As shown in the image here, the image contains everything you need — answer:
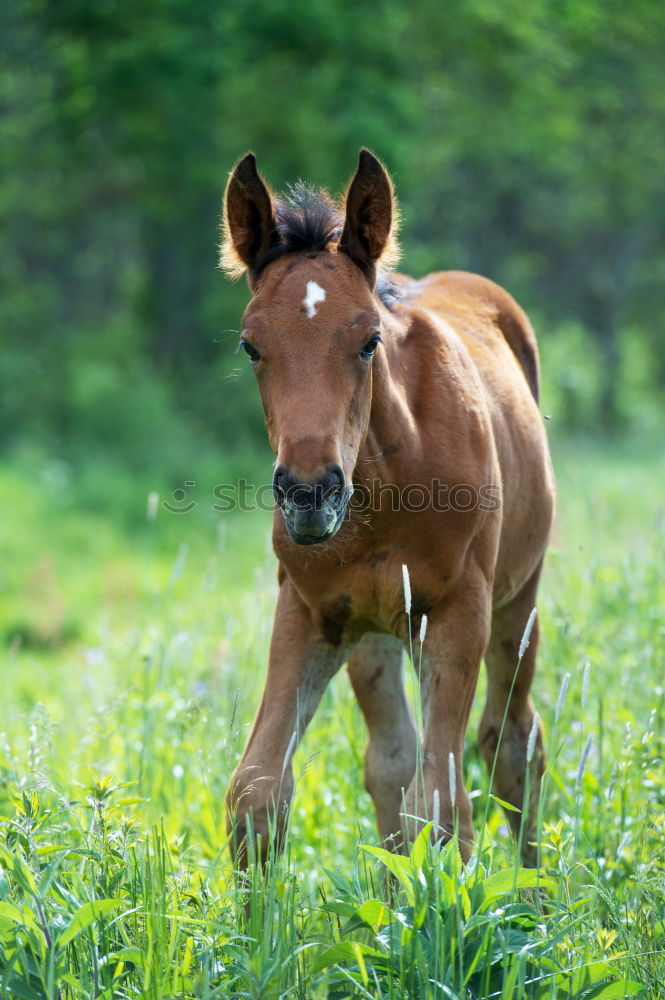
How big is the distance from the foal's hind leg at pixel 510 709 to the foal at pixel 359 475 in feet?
2.06

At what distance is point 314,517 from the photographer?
3094 mm

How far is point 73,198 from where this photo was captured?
2384cm

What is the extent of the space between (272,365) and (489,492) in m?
0.95

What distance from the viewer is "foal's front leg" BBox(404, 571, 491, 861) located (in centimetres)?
350

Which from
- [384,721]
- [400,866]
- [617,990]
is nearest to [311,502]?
[400,866]

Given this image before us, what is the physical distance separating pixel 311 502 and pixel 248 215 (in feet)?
3.96

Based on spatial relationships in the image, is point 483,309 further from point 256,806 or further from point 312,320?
point 256,806

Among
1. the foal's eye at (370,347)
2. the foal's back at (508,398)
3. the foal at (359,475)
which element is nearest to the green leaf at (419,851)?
the foal at (359,475)

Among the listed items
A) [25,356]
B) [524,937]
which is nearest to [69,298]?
[25,356]

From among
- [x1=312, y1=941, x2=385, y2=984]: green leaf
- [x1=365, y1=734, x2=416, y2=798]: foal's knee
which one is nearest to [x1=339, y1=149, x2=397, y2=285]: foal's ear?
[x1=365, y1=734, x2=416, y2=798]: foal's knee

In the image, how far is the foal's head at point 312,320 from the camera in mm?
3113

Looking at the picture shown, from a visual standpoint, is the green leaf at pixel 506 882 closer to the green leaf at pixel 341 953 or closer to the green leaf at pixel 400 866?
the green leaf at pixel 400 866

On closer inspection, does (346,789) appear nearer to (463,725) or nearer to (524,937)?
(463,725)

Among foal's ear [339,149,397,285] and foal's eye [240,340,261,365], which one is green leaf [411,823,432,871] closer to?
foal's eye [240,340,261,365]
